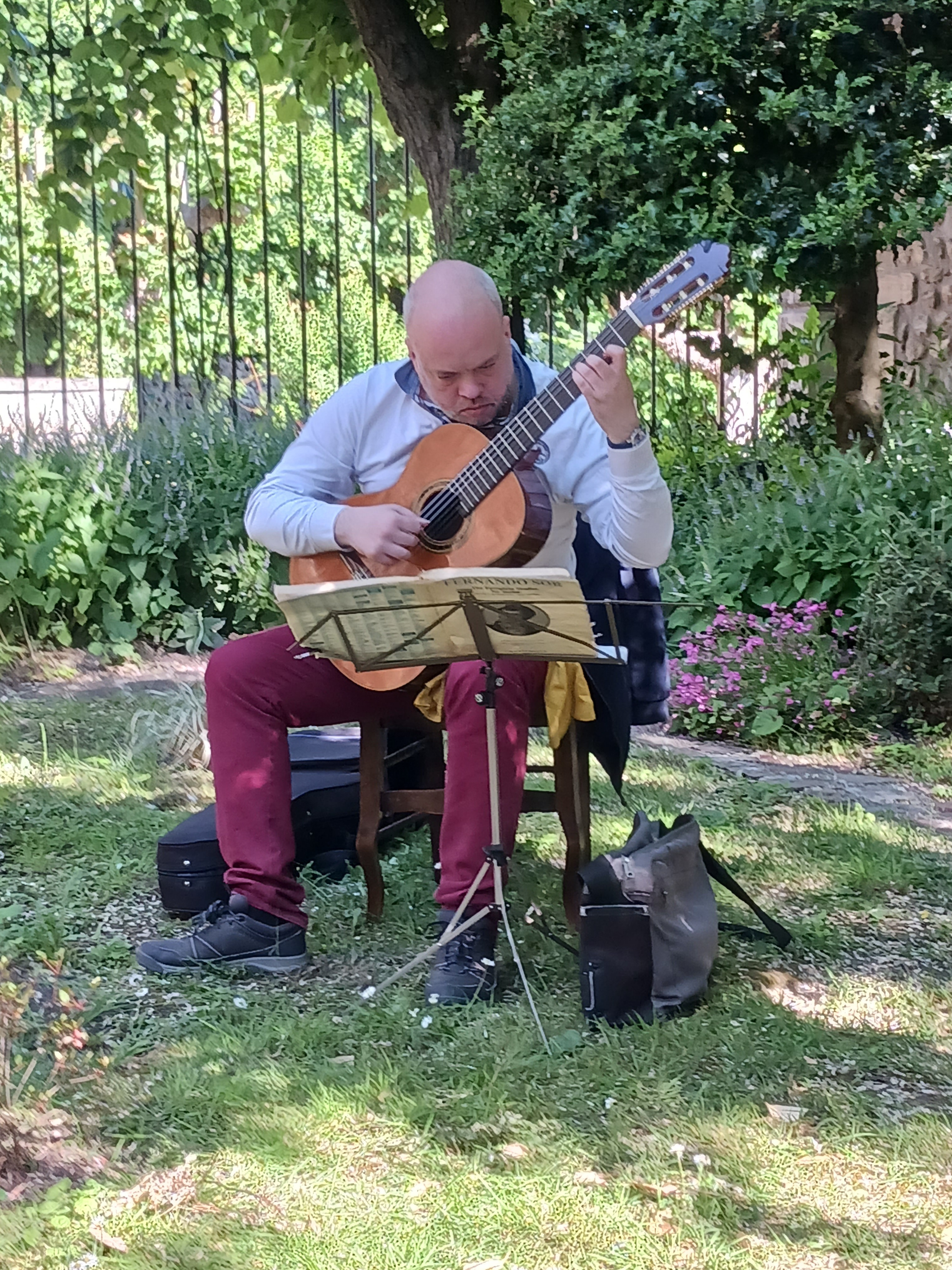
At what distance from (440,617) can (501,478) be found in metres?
0.42

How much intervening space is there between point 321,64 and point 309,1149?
5.96 metres

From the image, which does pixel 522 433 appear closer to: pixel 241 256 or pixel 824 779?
pixel 824 779

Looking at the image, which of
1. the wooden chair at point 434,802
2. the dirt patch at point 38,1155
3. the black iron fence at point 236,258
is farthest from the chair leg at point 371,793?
the black iron fence at point 236,258

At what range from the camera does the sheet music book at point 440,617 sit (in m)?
2.36

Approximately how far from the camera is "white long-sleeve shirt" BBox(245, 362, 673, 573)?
2727 millimetres

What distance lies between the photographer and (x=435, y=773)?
339cm

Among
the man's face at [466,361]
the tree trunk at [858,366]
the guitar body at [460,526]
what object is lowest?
the guitar body at [460,526]

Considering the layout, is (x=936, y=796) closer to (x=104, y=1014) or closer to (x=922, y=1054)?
(x=922, y=1054)

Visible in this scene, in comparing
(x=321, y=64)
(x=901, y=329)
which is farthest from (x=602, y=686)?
(x=321, y=64)

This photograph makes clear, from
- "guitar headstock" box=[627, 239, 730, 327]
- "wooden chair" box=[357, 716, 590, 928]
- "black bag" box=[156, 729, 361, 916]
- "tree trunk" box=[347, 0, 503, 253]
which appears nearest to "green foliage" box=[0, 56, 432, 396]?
"tree trunk" box=[347, 0, 503, 253]

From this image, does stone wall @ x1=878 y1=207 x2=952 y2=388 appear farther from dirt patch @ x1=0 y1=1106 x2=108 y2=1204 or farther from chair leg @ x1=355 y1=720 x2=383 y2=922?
dirt patch @ x1=0 y1=1106 x2=108 y2=1204

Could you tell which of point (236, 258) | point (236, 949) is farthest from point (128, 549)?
point (236, 258)

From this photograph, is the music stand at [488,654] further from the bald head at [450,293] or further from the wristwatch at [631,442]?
the bald head at [450,293]

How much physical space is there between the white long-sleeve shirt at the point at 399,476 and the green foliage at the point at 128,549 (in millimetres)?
2981
